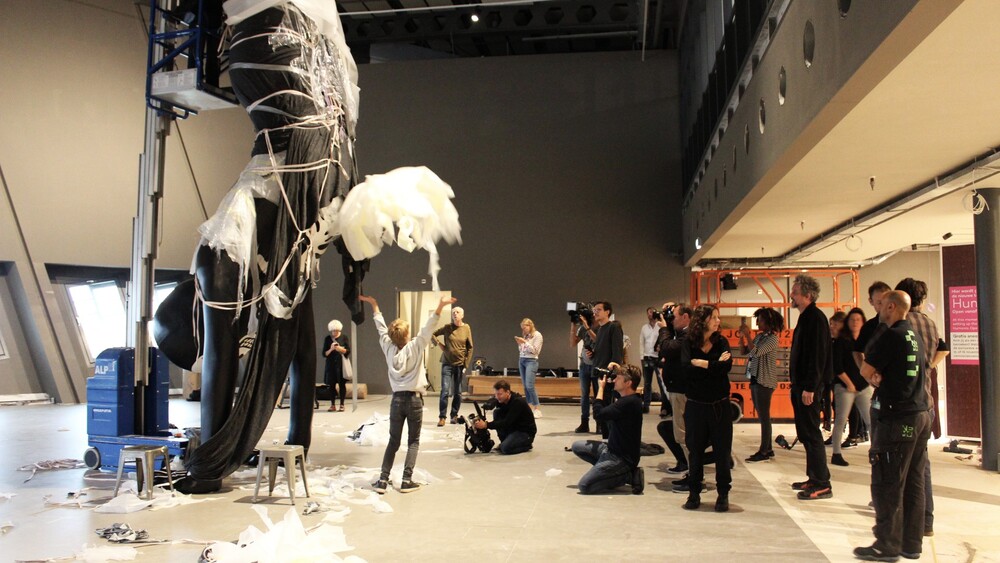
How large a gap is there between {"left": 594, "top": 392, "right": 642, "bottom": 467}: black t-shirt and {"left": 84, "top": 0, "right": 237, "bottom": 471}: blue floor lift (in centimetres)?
378

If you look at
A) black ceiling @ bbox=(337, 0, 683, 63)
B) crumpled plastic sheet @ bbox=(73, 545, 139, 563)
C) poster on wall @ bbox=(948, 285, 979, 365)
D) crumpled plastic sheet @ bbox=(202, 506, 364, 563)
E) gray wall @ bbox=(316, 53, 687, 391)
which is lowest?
crumpled plastic sheet @ bbox=(73, 545, 139, 563)

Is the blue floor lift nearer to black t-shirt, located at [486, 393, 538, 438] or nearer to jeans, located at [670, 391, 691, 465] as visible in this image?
black t-shirt, located at [486, 393, 538, 438]

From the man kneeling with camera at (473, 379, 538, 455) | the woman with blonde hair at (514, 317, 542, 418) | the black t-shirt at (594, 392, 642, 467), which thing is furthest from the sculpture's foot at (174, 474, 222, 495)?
the woman with blonde hair at (514, 317, 542, 418)

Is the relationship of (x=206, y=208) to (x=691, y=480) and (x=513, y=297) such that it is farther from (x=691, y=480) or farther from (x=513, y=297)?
(x=691, y=480)

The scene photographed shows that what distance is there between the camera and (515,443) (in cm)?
809

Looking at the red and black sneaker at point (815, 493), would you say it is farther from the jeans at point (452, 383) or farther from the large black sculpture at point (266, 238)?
the jeans at point (452, 383)

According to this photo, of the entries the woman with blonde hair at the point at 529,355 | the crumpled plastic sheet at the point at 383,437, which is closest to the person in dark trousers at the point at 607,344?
the crumpled plastic sheet at the point at 383,437

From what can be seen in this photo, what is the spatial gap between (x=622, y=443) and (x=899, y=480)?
2259 mm

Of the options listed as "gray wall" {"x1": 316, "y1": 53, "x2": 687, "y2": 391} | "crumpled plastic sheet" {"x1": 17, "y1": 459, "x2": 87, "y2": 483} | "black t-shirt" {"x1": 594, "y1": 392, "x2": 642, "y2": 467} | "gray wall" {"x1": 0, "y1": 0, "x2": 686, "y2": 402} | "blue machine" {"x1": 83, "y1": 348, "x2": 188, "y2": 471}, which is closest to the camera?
"black t-shirt" {"x1": 594, "y1": 392, "x2": 642, "y2": 467}

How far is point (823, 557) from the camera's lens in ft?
14.4

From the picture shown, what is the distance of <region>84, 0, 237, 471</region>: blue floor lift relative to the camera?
6930 millimetres

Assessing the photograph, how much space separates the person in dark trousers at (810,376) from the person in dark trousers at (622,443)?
3.83 ft

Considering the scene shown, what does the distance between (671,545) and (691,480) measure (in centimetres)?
105

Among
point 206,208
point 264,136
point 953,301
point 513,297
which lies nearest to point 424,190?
point 264,136
